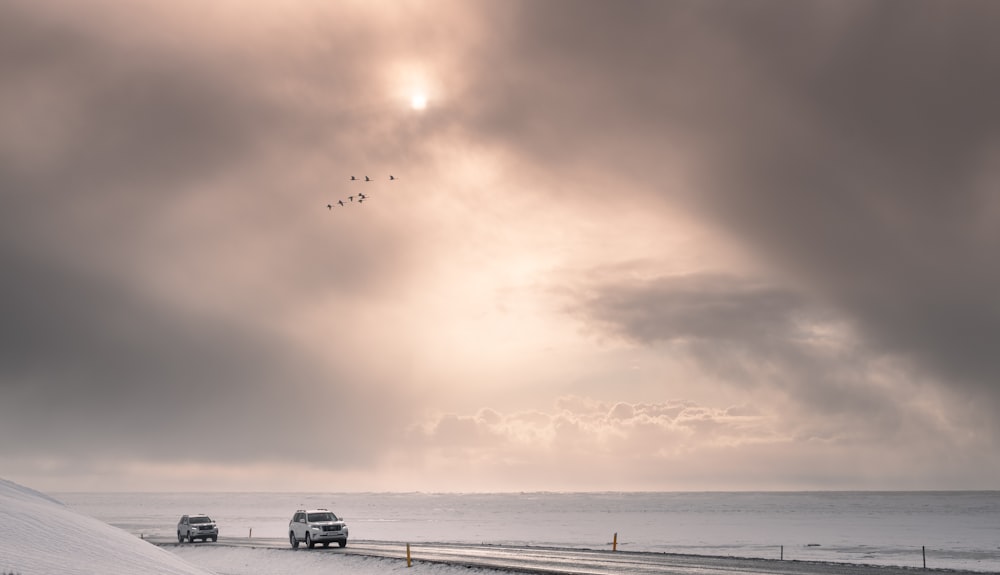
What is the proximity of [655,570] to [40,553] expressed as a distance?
34282 millimetres

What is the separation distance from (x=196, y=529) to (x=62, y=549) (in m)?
66.5

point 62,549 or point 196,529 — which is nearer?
point 62,549

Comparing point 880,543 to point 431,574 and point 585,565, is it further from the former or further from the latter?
point 431,574

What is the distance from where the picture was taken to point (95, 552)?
7.95 meters

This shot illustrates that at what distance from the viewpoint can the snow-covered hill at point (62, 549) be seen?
6.63m

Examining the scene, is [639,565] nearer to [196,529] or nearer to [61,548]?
[61,548]

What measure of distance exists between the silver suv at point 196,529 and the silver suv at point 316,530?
13.0 metres

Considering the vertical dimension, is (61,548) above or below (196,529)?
above

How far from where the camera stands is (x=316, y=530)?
57.1m

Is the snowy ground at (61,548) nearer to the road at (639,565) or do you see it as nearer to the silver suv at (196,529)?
the road at (639,565)

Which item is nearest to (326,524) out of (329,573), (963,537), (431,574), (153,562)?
(329,573)

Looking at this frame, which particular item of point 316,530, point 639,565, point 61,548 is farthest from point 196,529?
Result: point 61,548

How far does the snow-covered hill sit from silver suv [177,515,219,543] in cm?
6351

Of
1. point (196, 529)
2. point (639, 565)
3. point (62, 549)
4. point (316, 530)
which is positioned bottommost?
point (196, 529)
